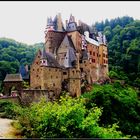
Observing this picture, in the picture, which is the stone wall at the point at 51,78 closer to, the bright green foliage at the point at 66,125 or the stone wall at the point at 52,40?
the stone wall at the point at 52,40

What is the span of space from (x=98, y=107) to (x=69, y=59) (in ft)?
49.9

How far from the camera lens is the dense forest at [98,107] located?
Result: 1032 inches

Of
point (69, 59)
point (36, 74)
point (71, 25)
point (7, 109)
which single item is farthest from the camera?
point (71, 25)

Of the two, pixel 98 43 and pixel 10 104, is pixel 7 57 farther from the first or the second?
pixel 10 104

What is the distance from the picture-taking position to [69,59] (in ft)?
218

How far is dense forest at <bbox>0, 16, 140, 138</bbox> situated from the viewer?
86.0 ft

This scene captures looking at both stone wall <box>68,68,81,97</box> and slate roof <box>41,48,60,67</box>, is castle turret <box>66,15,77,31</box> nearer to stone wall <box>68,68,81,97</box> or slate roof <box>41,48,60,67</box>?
slate roof <box>41,48,60,67</box>

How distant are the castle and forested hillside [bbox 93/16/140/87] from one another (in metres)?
11.6

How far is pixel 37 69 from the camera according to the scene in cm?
6222

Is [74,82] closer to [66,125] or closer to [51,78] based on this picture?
[51,78]

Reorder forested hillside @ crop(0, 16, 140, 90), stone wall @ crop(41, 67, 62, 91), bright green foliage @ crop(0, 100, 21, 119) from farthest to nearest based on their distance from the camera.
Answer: forested hillside @ crop(0, 16, 140, 90) → stone wall @ crop(41, 67, 62, 91) → bright green foliage @ crop(0, 100, 21, 119)

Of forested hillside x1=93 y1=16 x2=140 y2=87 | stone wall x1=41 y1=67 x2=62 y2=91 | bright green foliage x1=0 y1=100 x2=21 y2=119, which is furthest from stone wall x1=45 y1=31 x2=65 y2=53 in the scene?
forested hillside x1=93 y1=16 x2=140 y2=87

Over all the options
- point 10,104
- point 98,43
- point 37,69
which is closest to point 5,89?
point 37,69

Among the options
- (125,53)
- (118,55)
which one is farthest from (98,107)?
(125,53)
